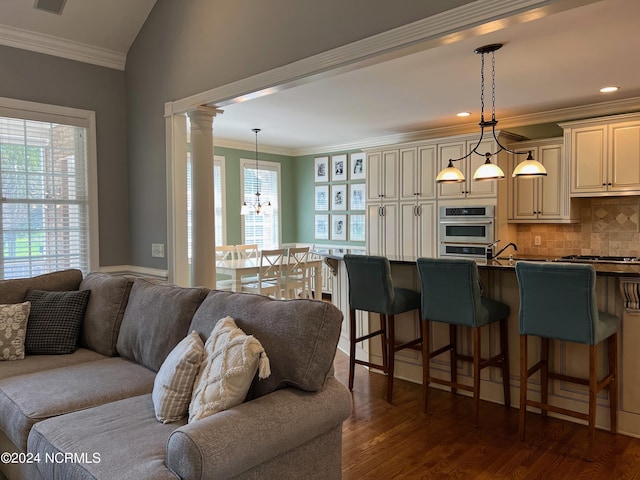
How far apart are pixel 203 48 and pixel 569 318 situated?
322 centimetres

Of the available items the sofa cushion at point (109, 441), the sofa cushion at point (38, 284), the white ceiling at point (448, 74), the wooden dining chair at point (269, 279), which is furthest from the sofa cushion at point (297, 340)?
the wooden dining chair at point (269, 279)

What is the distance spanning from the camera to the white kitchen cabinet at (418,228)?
6.58 meters

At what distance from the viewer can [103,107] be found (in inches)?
173

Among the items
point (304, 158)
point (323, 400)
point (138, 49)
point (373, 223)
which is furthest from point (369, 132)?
point (323, 400)

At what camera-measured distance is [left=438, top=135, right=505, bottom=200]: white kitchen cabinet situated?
6.00 m

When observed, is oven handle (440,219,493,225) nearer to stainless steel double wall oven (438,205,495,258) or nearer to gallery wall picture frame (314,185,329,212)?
stainless steel double wall oven (438,205,495,258)

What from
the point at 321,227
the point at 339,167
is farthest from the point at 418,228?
the point at 321,227

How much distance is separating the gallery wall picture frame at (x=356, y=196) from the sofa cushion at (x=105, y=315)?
538 cm

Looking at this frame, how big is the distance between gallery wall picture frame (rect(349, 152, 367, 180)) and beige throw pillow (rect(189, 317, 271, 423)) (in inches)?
255

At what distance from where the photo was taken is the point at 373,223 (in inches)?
286

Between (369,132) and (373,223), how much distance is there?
1396mm

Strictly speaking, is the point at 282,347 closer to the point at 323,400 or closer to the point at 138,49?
the point at 323,400

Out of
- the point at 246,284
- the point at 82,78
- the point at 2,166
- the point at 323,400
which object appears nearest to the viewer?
the point at 323,400

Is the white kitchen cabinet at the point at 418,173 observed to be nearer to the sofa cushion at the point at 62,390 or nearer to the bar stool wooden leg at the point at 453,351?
the bar stool wooden leg at the point at 453,351
